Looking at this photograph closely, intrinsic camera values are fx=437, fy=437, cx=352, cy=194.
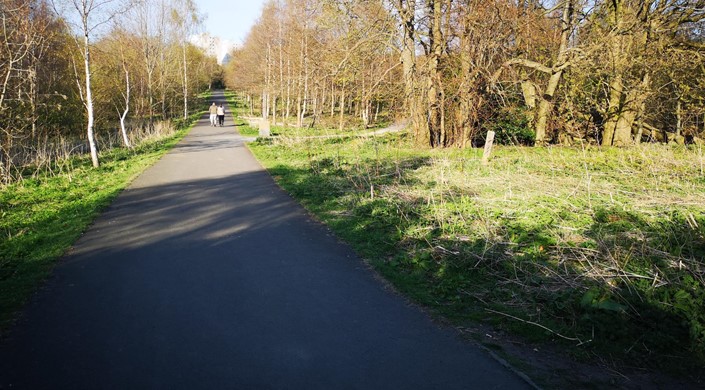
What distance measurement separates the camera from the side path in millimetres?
3469

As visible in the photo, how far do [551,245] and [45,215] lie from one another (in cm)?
891

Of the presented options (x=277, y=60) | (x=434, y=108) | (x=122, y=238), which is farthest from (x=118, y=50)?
(x=122, y=238)

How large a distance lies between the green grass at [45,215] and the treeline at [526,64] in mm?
8501

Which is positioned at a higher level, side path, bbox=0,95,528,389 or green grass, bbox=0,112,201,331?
green grass, bbox=0,112,201,331

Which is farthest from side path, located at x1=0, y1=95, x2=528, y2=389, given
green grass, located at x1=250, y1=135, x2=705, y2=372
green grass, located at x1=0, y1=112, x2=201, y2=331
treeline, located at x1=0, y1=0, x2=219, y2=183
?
treeline, located at x1=0, y1=0, x2=219, y2=183

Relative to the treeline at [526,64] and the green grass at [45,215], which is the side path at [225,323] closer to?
the green grass at [45,215]

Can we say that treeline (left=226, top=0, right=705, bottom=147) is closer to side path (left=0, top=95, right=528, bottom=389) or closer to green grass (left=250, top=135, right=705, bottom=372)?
green grass (left=250, top=135, right=705, bottom=372)

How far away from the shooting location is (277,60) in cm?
3231

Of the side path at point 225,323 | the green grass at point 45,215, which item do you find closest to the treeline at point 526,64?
the green grass at point 45,215

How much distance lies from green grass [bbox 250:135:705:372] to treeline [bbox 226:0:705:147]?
18.4ft

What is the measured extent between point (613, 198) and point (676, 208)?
3.55 feet

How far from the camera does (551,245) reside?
6008 millimetres

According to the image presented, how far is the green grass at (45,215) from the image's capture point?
17.3 feet

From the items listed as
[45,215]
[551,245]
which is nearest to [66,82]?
[45,215]
